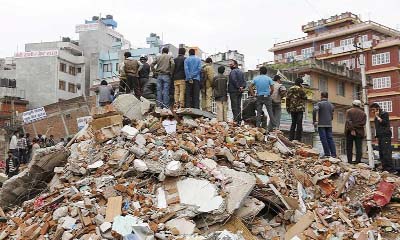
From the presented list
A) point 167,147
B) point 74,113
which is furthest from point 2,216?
point 74,113

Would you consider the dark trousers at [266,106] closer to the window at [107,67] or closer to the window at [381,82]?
the window at [107,67]

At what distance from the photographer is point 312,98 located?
35.2 m

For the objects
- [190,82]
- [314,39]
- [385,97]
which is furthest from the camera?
[314,39]

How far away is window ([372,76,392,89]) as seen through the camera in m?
45.6

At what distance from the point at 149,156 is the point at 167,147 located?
54cm

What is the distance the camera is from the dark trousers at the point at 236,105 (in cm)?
1119

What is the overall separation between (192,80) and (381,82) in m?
40.9

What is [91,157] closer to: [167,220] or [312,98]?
[167,220]

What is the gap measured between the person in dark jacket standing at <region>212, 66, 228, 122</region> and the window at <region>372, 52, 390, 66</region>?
39.5 m

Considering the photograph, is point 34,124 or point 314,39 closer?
point 34,124

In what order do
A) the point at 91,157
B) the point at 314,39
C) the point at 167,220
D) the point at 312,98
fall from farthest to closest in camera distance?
the point at 314,39
the point at 312,98
the point at 91,157
the point at 167,220

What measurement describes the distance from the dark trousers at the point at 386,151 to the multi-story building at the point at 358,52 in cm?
3087

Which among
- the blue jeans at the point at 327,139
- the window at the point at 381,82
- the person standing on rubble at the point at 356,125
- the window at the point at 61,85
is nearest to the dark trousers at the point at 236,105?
the blue jeans at the point at 327,139

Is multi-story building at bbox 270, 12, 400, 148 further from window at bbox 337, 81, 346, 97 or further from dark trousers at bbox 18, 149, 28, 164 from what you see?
dark trousers at bbox 18, 149, 28, 164
